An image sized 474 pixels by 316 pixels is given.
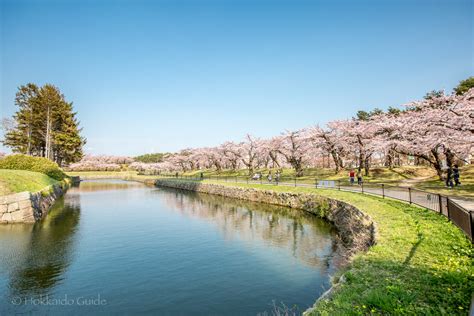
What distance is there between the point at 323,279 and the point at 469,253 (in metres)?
4.87

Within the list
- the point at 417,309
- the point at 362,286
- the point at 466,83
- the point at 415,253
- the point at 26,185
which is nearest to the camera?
the point at 417,309

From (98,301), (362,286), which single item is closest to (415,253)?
(362,286)

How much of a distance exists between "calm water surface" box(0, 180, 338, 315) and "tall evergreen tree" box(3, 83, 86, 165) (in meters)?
40.4

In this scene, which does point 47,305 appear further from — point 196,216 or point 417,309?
point 196,216

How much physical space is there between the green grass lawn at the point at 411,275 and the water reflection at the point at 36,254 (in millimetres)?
10437

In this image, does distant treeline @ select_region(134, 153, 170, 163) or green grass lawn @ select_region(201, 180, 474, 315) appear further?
distant treeline @ select_region(134, 153, 170, 163)

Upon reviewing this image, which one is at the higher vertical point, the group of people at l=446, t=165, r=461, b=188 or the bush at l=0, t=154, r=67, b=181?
the bush at l=0, t=154, r=67, b=181

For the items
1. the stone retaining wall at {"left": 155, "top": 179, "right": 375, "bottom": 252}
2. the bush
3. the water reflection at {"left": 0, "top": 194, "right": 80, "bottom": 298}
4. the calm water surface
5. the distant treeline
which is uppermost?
the distant treeline

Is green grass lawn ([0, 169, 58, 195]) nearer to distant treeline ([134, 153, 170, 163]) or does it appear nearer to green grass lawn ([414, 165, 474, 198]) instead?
green grass lawn ([414, 165, 474, 198])

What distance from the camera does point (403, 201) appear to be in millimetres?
17703

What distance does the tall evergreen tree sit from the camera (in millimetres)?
51531

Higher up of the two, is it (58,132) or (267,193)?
(58,132)

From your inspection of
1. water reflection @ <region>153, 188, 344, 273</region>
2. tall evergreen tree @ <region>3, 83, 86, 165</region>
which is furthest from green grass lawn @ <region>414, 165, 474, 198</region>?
tall evergreen tree @ <region>3, 83, 86, 165</region>

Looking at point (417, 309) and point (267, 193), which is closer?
point (417, 309)
